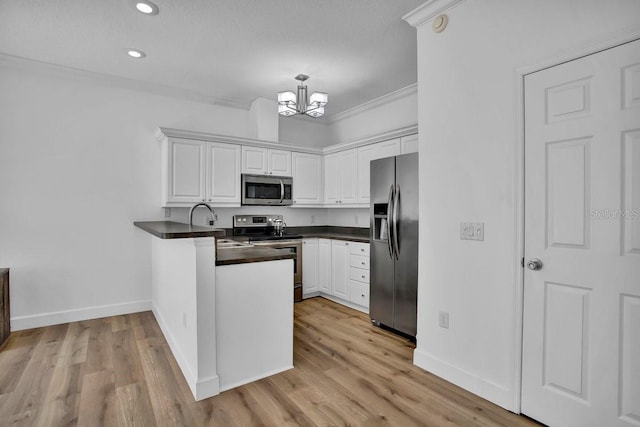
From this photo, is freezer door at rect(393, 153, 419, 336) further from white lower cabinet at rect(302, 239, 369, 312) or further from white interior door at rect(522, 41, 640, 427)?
white interior door at rect(522, 41, 640, 427)

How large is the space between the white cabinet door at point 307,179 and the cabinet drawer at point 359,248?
3.60ft

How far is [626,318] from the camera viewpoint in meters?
1.59

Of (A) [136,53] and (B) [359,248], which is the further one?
(B) [359,248]

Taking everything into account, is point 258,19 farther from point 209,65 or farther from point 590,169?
point 590,169

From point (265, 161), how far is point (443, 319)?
3043 mm

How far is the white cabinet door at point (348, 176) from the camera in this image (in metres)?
4.38

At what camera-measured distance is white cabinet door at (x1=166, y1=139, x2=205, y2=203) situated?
149 inches

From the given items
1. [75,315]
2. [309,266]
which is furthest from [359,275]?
[75,315]

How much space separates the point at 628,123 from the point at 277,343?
8.11 ft

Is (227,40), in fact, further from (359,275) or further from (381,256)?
(359,275)

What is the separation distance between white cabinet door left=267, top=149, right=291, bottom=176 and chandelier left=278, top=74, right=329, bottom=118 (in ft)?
2.61

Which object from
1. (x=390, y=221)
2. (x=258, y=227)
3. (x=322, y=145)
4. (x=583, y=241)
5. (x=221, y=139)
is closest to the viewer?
(x=583, y=241)

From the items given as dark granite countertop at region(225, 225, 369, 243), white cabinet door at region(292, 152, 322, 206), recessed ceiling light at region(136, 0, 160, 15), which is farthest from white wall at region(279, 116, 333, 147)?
recessed ceiling light at region(136, 0, 160, 15)

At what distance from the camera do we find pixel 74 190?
3.64 meters
